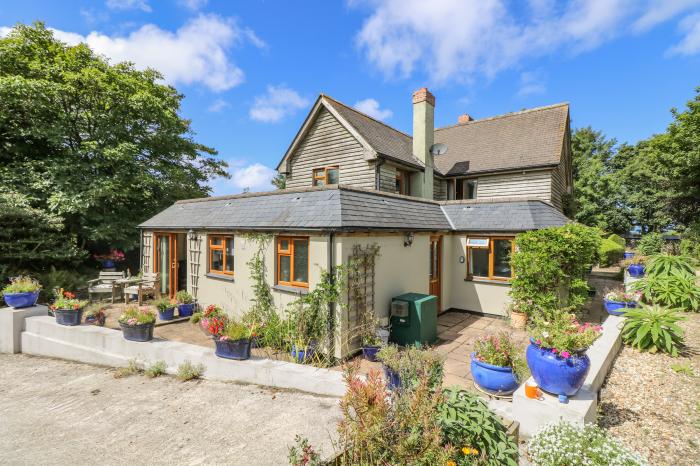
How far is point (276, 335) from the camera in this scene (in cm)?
760

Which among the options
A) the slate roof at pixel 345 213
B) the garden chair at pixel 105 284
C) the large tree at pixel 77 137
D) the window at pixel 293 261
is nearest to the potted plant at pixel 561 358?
the slate roof at pixel 345 213

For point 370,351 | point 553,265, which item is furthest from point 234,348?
point 553,265

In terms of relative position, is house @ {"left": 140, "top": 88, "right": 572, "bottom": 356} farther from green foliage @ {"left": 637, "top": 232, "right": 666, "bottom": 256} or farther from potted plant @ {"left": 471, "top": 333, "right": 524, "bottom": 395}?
green foliage @ {"left": 637, "top": 232, "right": 666, "bottom": 256}

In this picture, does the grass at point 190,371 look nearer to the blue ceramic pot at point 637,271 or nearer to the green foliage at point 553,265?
the green foliage at point 553,265

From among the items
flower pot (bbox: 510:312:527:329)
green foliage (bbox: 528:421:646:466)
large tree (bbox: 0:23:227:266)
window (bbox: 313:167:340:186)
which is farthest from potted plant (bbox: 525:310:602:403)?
large tree (bbox: 0:23:227:266)

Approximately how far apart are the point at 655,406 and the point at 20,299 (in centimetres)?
1465

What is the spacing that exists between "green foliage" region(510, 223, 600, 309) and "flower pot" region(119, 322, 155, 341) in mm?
9899

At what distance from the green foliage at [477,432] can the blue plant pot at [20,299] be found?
1168 centimetres

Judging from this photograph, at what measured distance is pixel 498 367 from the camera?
16.0ft

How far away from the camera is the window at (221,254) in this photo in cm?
1006

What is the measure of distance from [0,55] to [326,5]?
15.8 meters

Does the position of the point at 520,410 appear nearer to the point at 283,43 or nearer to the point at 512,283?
the point at 512,283

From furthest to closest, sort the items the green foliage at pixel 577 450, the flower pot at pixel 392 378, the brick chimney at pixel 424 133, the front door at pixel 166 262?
the brick chimney at pixel 424 133 → the front door at pixel 166 262 → the flower pot at pixel 392 378 → the green foliage at pixel 577 450

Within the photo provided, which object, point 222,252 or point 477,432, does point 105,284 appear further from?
point 477,432
